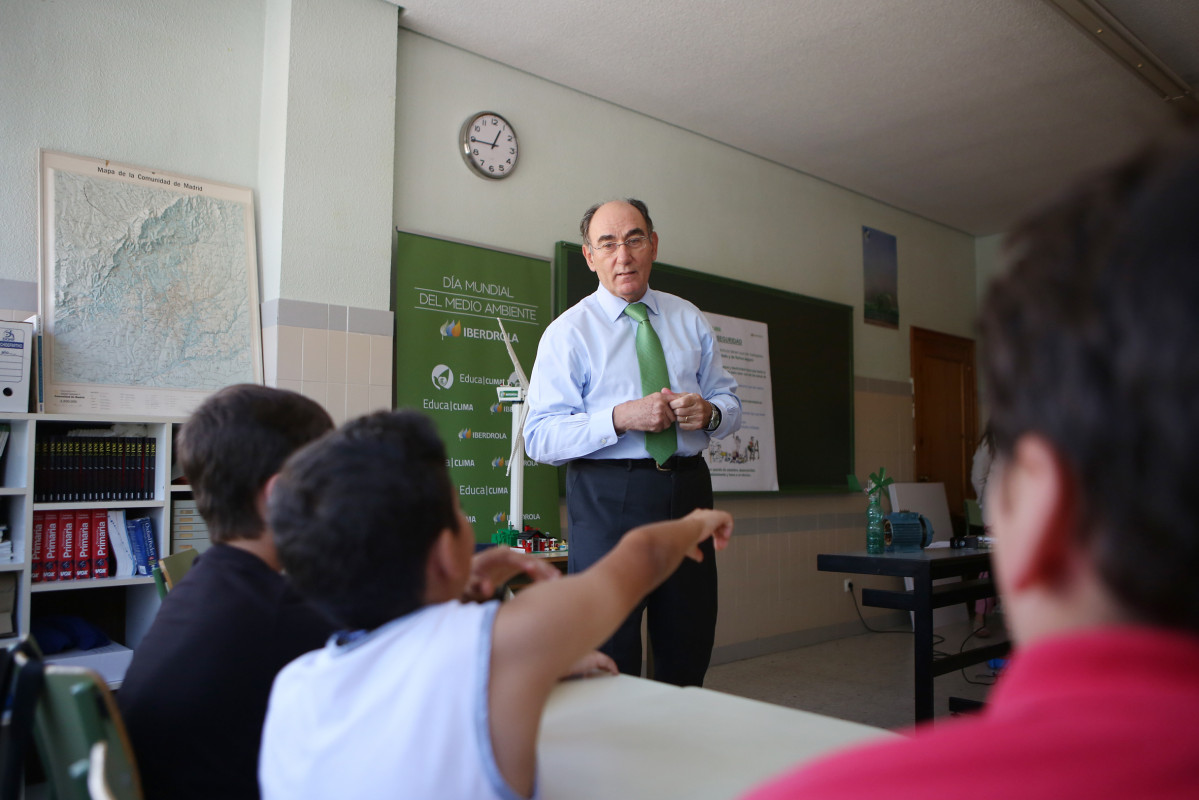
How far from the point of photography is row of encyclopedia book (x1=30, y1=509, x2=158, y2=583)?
9.16 feet

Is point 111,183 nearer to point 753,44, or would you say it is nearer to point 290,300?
point 290,300

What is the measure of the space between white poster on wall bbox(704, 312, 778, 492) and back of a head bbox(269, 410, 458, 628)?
427 cm

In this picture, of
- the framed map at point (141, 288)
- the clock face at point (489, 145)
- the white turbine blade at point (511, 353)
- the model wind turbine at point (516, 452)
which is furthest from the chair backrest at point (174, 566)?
the clock face at point (489, 145)

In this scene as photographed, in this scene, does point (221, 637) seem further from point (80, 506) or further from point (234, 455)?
point (80, 506)

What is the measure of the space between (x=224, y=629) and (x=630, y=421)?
127 centimetres

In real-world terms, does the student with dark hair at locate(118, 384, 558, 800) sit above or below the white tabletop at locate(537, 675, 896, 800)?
above

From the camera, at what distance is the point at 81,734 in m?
0.84

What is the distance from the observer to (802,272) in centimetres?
595

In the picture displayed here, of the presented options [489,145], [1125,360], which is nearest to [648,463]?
[1125,360]

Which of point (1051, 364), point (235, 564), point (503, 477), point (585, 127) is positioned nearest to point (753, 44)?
point (585, 127)

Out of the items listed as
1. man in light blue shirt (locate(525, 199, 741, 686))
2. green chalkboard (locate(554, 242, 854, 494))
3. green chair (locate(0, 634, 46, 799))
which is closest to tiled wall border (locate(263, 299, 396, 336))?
man in light blue shirt (locate(525, 199, 741, 686))

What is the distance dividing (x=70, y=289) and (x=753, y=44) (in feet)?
10.7

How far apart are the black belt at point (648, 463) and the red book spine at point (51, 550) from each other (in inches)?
73.6

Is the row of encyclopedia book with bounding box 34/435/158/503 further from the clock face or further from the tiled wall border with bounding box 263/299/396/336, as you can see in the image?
the clock face
